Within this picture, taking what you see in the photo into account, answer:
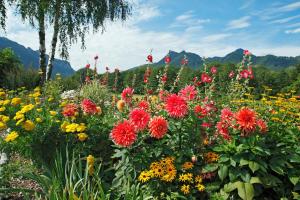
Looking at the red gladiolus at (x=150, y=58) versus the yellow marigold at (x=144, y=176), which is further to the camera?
the red gladiolus at (x=150, y=58)

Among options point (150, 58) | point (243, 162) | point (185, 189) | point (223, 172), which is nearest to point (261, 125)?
point (243, 162)

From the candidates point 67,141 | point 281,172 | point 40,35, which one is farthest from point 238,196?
point 40,35

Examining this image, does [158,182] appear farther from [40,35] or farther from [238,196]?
[40,35]

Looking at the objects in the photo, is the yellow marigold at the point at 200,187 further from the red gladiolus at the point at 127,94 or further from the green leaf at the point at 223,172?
the red gladiolus at the point at 127,94

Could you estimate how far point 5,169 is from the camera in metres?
4.45

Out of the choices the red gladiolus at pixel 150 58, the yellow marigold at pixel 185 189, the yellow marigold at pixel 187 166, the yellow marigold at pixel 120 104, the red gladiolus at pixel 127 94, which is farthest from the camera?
the red gladiolus at pixel 150 58

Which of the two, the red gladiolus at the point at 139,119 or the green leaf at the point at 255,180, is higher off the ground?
the red gladiolus at the point at 139,119

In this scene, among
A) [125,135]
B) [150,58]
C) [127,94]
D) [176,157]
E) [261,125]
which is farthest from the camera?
[150,58]

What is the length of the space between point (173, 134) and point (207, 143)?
35cm

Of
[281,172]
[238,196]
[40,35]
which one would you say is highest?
[40,35]

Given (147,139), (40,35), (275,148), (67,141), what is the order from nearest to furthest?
(275,148), (147,139), (67,141), (40,35)

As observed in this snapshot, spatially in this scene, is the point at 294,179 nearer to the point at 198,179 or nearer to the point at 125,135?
the point at 198,179

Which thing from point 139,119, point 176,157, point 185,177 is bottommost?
point 185,177

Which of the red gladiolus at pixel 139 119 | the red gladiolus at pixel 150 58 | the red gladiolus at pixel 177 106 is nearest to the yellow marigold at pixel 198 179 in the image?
the red gladiolus at pixel 177 106
